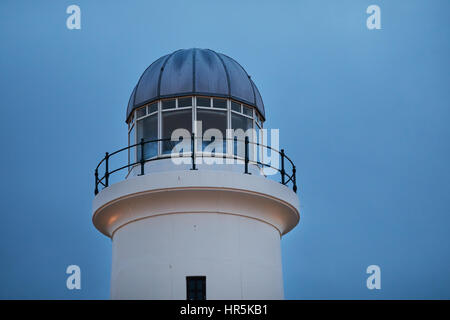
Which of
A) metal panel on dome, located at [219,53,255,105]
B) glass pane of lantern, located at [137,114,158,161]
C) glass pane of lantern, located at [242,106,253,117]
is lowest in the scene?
glass pane of lantern, located at [137,114,158,161]

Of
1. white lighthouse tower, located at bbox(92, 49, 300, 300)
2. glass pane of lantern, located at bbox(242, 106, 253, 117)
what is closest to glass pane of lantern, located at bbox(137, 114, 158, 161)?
white lighthouse tower, located at bbox(92, 49, 300, 300)

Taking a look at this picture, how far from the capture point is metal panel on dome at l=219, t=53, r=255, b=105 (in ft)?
81.9

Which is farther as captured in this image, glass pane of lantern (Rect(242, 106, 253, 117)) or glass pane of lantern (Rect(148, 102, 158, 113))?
glass pane of lantern (Rect(242, 106, 253, 117))

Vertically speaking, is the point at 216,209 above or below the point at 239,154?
below

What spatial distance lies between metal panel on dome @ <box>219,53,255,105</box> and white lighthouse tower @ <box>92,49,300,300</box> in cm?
4

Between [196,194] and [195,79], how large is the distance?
3288 millimetres

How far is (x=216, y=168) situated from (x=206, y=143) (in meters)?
0.74

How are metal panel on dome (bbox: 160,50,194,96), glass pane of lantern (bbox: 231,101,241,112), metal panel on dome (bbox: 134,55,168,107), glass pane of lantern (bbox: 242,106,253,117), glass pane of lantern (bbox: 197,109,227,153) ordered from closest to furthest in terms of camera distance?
Result: glass pane of lantern (bbox: 197,109,227,153) → metal panel on dome (bbox: 160,50,194,96) → glass pane of lantern (bbox: 231,101,241,112) → metal panel on dome (bbox: 134,55,168,107) → glass pane of lantern (bbox: 242,106,253,117)

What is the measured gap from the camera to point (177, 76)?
24.8 m

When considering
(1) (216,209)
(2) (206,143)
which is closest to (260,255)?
(1) (216,209)

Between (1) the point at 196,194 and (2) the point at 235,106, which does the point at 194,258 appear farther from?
(2) the point at 235,106

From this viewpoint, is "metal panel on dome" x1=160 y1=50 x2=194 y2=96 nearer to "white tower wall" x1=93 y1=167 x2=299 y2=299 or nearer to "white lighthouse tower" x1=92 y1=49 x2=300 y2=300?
"white lighthouse tower" x1=92 y1=49 x2=300 y2=300
